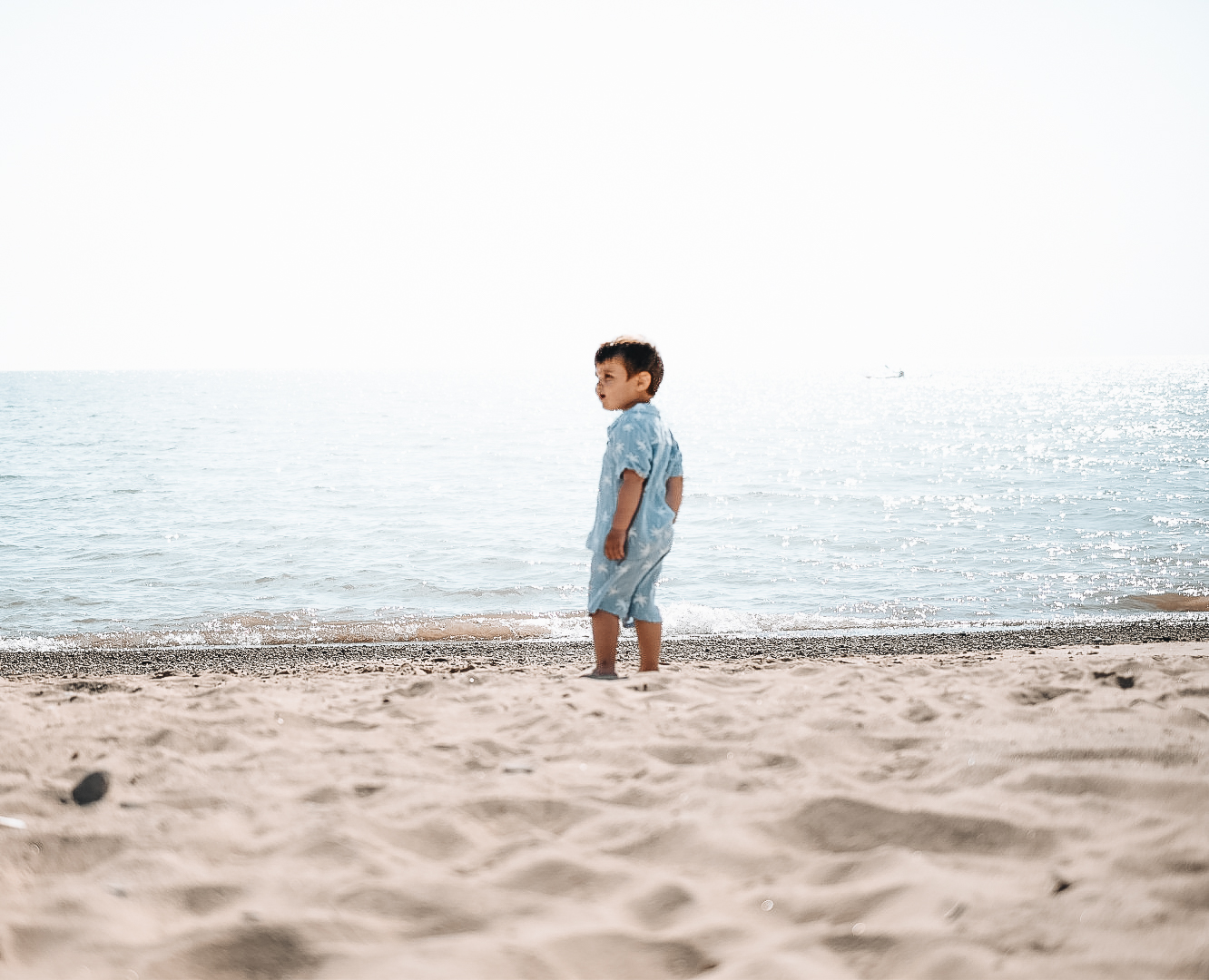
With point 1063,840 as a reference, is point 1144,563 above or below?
below

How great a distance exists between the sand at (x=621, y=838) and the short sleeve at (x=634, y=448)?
120cm

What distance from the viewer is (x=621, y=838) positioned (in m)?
2.39

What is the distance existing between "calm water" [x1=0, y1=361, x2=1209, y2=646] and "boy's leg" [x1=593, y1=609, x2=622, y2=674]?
433cm

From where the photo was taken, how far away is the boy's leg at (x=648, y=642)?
191 inches

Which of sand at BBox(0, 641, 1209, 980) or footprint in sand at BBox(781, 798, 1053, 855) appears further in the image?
footprint in sand at BBox(781, 798, 1053, 855)

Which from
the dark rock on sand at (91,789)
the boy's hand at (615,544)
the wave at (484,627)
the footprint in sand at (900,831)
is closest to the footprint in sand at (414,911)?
the footprint in sand at (900,831)

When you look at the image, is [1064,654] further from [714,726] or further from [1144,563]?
[1144,563]

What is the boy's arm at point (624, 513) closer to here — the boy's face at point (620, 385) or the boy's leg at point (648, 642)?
the boy's face at point (620, 385)

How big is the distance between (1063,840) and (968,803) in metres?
0.28

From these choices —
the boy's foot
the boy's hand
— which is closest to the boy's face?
the boy's hand

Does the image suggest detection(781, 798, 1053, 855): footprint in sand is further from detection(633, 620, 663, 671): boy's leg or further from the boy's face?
the boy's face

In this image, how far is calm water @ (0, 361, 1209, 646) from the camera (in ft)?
32.8

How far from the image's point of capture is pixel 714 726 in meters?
3.45

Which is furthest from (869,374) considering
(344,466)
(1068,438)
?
(344,466)
